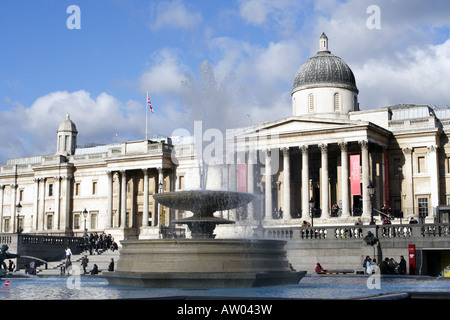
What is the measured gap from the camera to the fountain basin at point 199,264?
54.6 feet

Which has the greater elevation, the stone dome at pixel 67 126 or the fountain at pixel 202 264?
the stone dome at pixel 67 126

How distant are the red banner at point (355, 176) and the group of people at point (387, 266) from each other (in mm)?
20967

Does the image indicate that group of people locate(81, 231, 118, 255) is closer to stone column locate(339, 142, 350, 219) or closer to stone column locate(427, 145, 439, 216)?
stone column locate(339, 142, 350, 219)

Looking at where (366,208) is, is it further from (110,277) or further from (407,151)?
(110,277)

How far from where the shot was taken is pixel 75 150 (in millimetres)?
81312

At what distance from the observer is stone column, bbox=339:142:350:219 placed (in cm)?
5156

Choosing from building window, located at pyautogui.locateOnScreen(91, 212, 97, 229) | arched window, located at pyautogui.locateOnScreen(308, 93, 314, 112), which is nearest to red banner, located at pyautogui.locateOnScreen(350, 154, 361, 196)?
arched window, located at pyautogui.locateOnScreen(308, 93, 314, 112)

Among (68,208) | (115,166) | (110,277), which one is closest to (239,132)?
(115,166)

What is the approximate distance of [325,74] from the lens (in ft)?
196

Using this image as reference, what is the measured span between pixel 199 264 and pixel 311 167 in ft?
142

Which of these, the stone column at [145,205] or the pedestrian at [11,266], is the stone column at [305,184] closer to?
the stone column at [145,205]

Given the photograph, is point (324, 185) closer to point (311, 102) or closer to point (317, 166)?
point (317, 166)

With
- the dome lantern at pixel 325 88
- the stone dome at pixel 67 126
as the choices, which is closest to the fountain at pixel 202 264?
the dome lantern at pixel 325 88
